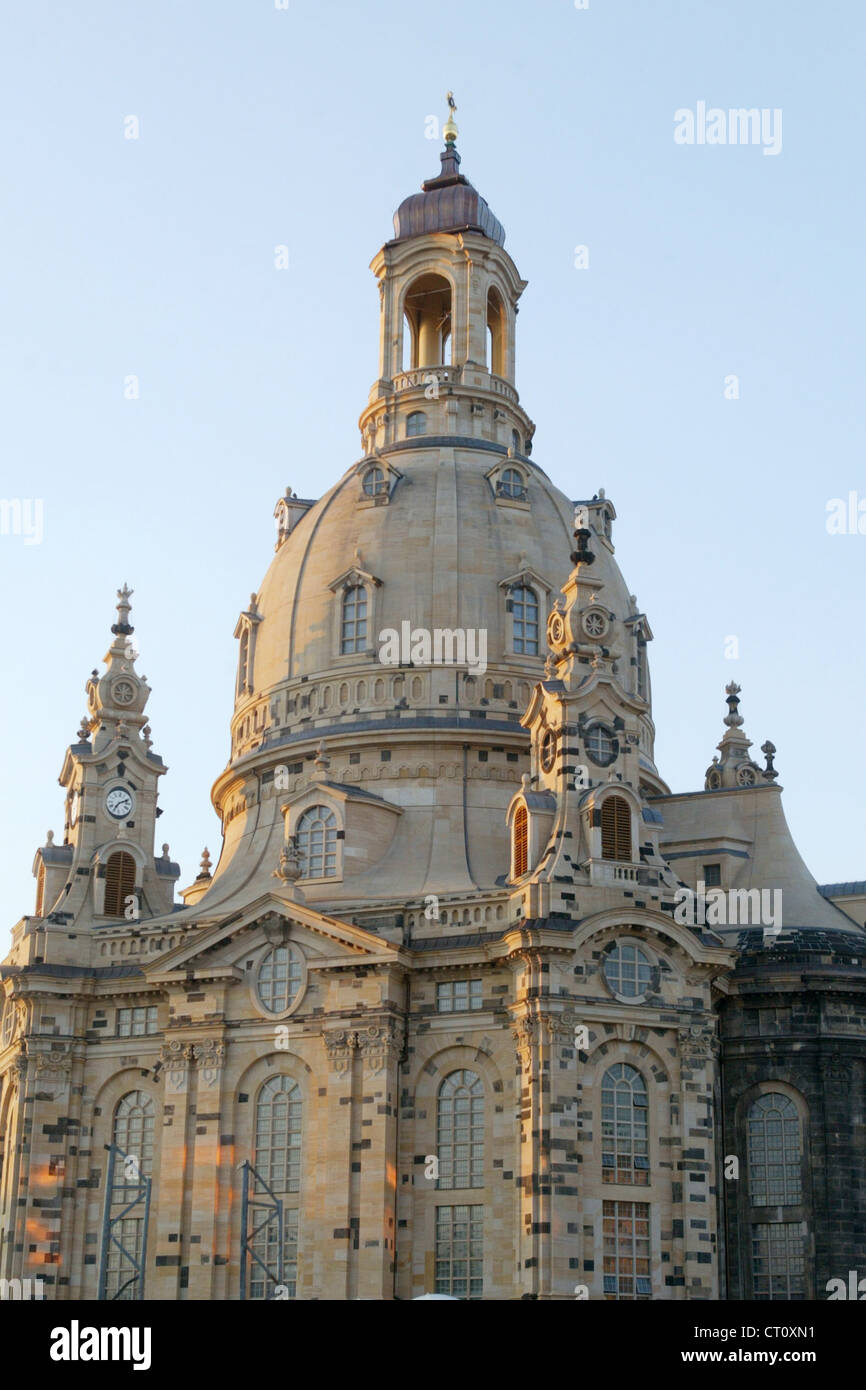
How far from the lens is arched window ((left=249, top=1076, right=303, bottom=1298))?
205 feet

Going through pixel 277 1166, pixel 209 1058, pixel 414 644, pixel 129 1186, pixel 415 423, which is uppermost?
pixel 415 423

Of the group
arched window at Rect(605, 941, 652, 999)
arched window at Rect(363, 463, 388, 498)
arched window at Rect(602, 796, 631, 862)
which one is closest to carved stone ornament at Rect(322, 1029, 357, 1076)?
arched window at Rect(605, 941, 652, 999)

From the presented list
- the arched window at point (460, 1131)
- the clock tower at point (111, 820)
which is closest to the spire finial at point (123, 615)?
the clock tower at point (111, 820)

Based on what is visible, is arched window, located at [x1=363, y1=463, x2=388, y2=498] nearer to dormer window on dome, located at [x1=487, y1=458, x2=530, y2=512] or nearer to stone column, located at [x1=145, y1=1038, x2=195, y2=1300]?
dormer window on dome, located at [x1=487, y1=458, x2=530, y2=512]

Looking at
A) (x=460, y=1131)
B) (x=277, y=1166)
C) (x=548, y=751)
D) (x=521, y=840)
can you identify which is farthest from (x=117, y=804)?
(x=460, y=1131)

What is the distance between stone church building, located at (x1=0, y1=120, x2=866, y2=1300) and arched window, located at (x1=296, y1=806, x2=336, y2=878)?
0.38 ft

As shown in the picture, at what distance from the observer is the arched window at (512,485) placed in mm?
77188

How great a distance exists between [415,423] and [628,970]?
1178 inches

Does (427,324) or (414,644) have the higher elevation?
(427,324)

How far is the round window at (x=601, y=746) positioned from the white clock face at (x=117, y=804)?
20.0 metres

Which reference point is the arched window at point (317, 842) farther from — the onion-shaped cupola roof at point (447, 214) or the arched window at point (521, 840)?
the onion-shaped cupola roof at point (447, 214)

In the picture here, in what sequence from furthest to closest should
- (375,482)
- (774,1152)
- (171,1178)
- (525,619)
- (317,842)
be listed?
1. (375,482)
2. (525,619)
3. (317,842)
4. (774,1152)
5. (171,1178)

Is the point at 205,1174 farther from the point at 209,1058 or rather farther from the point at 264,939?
the point at 264,939

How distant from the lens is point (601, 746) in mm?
65688
